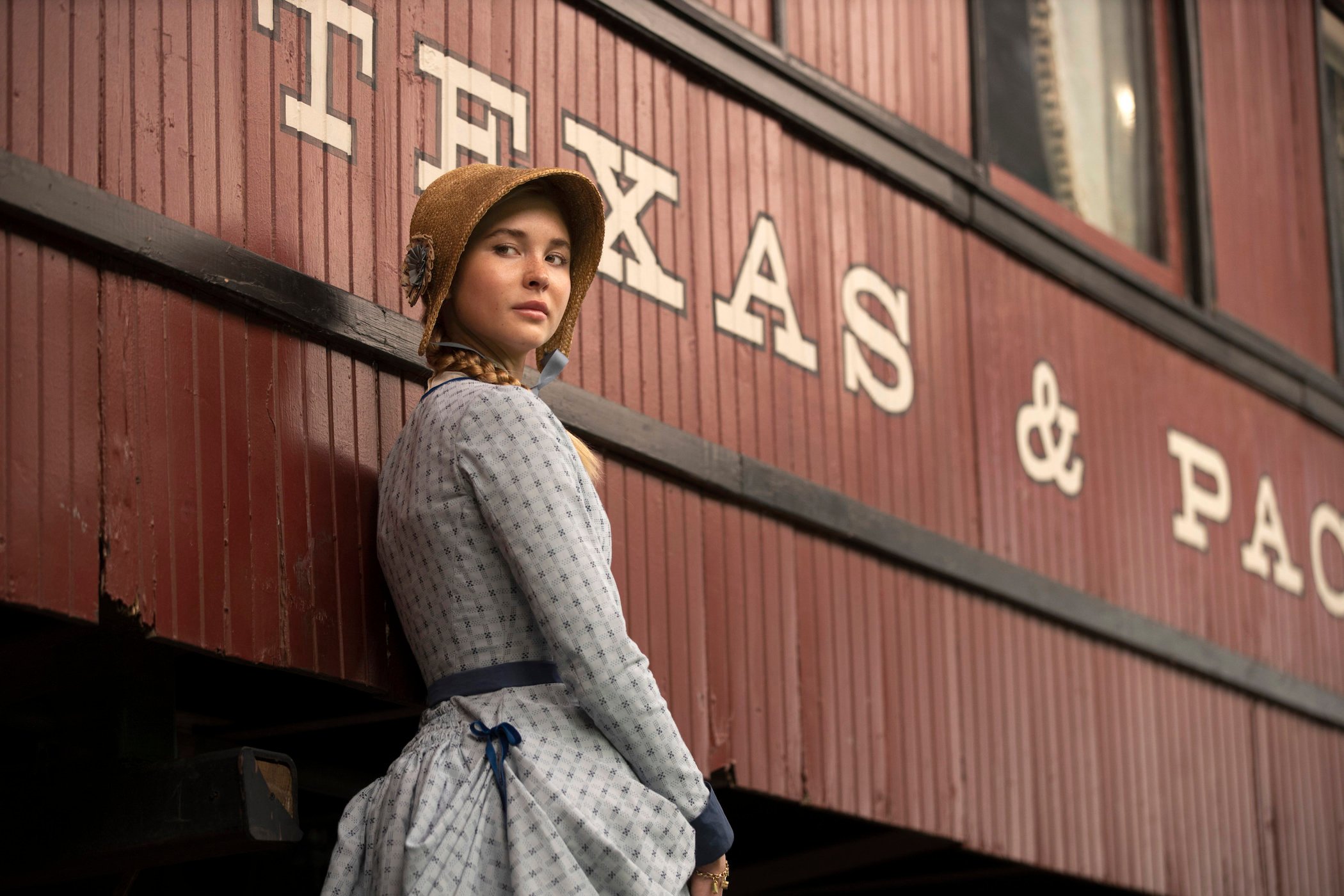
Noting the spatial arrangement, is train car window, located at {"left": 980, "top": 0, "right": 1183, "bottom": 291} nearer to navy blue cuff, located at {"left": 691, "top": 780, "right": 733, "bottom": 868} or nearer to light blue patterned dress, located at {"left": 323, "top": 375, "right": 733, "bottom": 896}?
light blue patterned dress, located at {"left": 323, "top": 375, "right": 733, "bottom": 896}

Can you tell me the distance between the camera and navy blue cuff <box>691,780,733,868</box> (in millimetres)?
3799

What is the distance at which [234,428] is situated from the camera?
4129mm

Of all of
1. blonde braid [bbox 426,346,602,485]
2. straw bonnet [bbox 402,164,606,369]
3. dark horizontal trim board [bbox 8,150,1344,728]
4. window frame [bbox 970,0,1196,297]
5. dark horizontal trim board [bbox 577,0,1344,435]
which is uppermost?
window frame [bbox 970,0,1196,297]

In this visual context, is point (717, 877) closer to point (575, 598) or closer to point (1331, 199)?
point (575, 598)

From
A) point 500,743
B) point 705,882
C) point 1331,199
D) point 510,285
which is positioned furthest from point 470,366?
point 1331,199

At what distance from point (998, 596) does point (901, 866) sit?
125 centimetres

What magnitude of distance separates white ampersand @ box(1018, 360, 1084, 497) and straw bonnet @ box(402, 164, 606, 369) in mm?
3315

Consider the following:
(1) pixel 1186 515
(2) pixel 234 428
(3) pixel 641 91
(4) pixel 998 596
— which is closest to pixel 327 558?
(2) pixel 234 428

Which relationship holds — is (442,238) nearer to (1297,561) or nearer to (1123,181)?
(1123,181)

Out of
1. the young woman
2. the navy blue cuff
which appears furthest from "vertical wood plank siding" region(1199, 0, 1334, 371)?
the navy blue cuff

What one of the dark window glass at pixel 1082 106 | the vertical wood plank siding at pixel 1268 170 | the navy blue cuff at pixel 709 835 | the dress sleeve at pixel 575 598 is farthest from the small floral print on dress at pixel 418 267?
the vertical wood plank siding at pixel 1268 170

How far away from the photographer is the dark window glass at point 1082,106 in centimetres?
834

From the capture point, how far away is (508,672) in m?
3.89

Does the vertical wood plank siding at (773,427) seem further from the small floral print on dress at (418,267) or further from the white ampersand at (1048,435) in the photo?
the small floral print on dress at (418,267)
